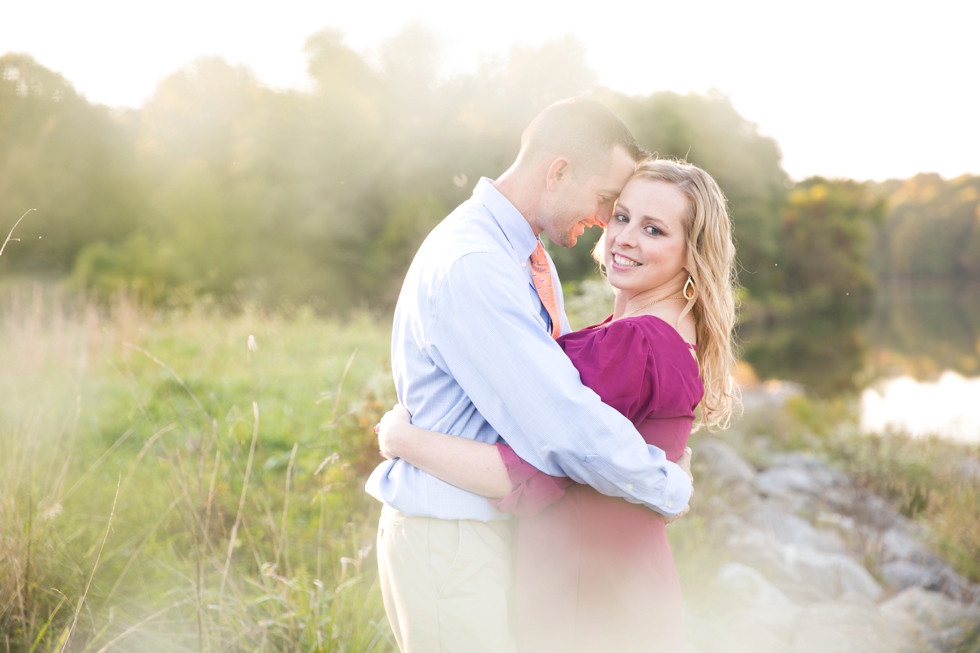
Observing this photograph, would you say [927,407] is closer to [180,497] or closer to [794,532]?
[794,532]

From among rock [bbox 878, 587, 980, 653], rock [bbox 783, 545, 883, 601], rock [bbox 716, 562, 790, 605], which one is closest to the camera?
rock [bbox 878, 587, 980, 653]

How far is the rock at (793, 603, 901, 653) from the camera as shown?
376 centimetres

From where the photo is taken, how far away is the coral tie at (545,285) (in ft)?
7.18

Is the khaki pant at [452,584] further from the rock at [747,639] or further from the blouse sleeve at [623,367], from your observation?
the rock at [747,639]

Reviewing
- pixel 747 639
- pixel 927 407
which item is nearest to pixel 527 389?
pixel 747 639

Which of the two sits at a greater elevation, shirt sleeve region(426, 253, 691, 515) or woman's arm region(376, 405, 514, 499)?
shirt sleeve region(426, 253, 691, 515)

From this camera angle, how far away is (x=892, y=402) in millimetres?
14703

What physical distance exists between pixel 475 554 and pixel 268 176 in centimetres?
2263

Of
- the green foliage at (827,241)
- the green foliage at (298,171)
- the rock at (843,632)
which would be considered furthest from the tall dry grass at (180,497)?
the green foliage at (827,241)

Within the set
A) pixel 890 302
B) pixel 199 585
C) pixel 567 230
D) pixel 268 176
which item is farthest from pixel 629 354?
pixel 890 302

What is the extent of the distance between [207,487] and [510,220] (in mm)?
3315

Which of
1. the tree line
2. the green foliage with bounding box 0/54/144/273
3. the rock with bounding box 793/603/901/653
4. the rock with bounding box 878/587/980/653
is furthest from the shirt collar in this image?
the tree line

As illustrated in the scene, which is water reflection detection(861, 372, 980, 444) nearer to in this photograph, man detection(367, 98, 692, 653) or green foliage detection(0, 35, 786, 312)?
green foliage detection(0, 35, 786, 312)

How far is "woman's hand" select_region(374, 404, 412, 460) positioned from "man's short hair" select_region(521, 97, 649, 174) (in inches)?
35.0
